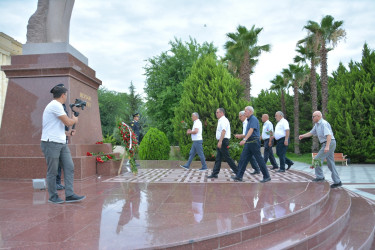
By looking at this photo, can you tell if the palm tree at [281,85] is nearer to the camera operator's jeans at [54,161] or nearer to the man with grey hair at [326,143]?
the man with grey hair at [326,143]

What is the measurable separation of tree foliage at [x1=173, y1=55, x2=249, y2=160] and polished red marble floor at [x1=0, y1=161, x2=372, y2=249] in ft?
18.4

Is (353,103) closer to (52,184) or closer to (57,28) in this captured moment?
(57,28)

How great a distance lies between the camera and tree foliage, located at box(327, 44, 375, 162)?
53.3 ft

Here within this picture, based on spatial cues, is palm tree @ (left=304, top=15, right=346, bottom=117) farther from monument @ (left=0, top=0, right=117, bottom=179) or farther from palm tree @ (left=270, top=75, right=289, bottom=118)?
monument @ (left=0, top=0, right=117, bottom=179)

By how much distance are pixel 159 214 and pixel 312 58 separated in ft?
80.6

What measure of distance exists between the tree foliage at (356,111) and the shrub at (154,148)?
10621 millimetres

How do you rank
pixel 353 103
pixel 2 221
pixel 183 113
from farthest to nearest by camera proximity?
pixel 353 103
pixel 183 113
pixel 2 221

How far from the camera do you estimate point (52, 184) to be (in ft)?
14.8

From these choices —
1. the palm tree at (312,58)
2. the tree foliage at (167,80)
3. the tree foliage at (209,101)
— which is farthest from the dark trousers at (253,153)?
the palm tree at (312,58)

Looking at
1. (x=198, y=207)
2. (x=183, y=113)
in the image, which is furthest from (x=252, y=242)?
(x=183, y=113)

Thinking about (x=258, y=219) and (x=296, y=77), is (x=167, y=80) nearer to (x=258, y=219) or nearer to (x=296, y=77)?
(x=296, y=77)

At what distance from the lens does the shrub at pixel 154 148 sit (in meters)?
12.2

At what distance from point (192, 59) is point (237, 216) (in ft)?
67.9

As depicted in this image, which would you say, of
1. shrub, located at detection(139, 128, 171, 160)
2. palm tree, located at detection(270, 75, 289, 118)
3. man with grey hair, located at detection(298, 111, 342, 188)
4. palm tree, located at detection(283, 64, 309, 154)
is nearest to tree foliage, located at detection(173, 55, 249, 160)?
shrub, located at detection(139, 128, 171, 160)
